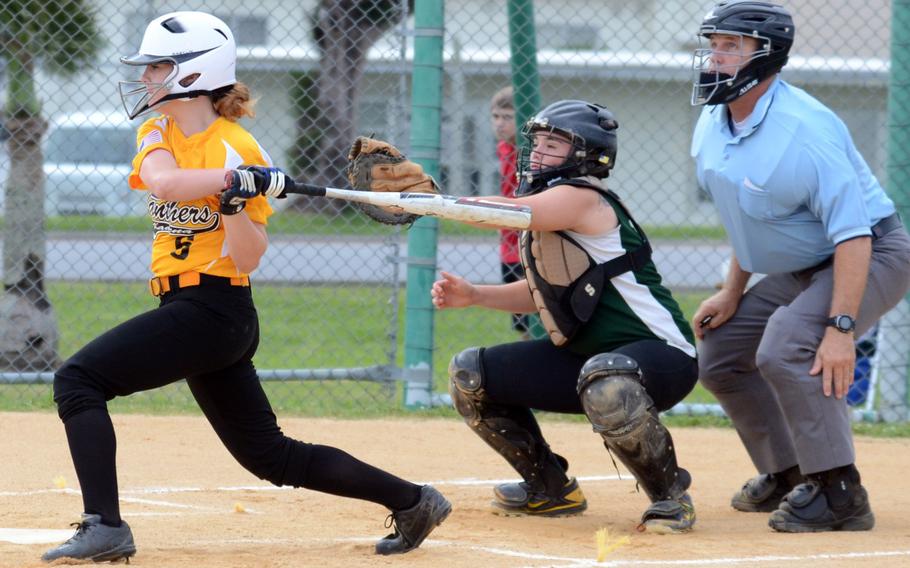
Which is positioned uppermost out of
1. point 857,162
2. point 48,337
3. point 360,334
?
point 857,162

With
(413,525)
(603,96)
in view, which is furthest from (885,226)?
(603,96)

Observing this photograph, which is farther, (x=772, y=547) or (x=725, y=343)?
(x=725, y=343)

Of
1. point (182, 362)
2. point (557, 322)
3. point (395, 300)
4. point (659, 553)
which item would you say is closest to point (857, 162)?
point (557, 322)

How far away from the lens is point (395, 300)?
7.50 meters

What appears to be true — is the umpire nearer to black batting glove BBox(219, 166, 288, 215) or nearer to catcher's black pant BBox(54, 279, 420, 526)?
catcher's black pant BBox(54, 279, 420, 526)

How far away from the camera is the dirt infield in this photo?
4.13 meters

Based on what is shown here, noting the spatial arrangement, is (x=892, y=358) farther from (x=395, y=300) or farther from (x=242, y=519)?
(x=242, y=519)

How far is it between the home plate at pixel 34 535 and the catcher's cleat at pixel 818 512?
2521 mm

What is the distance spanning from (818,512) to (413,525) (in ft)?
5.07

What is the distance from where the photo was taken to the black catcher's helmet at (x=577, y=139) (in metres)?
4.65

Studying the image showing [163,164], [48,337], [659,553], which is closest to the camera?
[163,164]

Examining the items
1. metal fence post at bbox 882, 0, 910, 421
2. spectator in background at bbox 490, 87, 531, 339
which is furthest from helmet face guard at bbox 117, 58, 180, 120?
metal fence post at bbox 882, 0, 910, 421

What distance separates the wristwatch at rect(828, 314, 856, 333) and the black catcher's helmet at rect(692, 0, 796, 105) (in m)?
0.90

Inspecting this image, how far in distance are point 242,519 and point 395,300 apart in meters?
2.86
